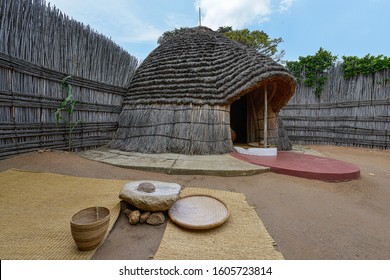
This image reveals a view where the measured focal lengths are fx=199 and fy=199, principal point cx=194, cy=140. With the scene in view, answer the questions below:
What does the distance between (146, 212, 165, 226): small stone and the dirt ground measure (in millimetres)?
49

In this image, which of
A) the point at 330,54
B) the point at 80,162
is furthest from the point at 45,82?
the point at 330,54

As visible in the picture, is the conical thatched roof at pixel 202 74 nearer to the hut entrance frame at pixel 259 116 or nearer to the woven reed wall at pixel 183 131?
the woven reed wall at pixel 183 131

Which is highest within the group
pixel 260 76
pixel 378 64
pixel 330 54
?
pixel 330 54

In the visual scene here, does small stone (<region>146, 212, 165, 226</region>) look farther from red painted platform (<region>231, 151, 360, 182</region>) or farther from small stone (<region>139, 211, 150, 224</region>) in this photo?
red painted platform (<region>231, 151, 360, 182</region>)

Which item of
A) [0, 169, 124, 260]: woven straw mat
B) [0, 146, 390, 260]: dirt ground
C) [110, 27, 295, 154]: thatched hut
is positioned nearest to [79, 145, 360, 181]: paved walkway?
[0, 146, 390, 260]: dirt ground

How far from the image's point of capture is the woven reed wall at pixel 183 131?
5188mm

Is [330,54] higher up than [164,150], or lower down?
higher up

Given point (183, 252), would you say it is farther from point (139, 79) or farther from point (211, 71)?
point (139, 79)

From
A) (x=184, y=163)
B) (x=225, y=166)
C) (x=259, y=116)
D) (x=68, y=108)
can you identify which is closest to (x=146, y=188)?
(x=184, y=163)

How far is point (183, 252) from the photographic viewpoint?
1817mm

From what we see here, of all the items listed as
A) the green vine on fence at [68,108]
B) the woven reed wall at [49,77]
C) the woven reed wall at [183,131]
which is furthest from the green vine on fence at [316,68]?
the green vine on fence at [68,108]

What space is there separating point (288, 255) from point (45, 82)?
594 cm

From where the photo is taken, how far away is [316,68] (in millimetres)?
10070

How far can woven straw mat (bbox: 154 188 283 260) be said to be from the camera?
70.3 inches
